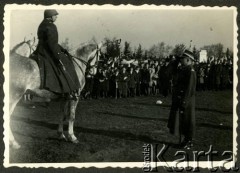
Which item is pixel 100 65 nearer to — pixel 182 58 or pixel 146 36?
pixel 146 36

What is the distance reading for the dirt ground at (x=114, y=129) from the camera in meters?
5.64

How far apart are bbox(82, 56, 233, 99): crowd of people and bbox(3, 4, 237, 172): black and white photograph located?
0.05 ft

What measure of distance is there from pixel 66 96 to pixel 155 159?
1.46m

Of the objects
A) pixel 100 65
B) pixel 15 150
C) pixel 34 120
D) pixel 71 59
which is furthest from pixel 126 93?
pixel 15 150

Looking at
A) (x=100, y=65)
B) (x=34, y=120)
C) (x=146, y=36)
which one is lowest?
(x=34, y=120)

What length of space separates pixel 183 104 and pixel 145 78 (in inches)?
24.6

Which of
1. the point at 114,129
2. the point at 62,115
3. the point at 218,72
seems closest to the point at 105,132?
the point at 114,129

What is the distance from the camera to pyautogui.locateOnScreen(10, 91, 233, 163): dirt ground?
564 cm

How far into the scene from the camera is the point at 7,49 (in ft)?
18.5

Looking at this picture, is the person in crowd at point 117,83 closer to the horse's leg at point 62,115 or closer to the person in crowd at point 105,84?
the person in crowd at point 105,84

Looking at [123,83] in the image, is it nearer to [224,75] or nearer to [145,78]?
[145,78]

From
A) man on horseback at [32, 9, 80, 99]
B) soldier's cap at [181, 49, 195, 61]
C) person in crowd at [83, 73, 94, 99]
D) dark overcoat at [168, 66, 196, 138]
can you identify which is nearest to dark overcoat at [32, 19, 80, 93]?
man on horseback at [32, 9, 80, 99]

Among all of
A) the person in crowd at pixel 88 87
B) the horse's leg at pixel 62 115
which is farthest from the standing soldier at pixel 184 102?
the horse's leg at pixel 62 115

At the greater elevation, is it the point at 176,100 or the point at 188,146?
the point at 176,100
